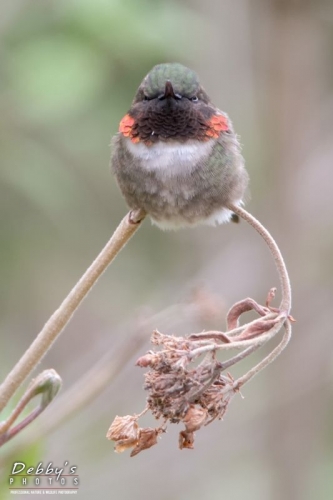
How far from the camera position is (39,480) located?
8.36ft

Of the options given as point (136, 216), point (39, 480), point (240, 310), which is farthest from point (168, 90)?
point (39, 480)

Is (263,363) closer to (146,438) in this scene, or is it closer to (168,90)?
(146,438)

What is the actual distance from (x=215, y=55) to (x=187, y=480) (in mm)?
2784

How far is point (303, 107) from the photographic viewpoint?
449 centimetres

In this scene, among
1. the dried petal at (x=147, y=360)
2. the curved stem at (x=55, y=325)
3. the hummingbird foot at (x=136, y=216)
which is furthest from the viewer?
the hummingbird foot at (x=136, y=216)

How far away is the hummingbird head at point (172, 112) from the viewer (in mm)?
2664

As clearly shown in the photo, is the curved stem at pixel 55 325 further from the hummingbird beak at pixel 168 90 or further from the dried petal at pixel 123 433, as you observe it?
the hummingbird beak at pixel 168 90

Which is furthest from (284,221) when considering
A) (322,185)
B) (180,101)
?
(180,101)

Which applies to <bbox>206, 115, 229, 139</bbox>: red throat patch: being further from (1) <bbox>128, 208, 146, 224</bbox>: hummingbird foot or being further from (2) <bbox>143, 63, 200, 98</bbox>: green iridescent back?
(1) <bbox>128, 208, 146, 224</bbox>: hummingbird foot

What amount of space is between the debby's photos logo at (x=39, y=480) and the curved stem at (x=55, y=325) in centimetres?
47

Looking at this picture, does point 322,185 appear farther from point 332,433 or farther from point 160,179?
point 160,179

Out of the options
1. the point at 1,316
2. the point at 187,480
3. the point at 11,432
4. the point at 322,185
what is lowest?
the point at 11,432

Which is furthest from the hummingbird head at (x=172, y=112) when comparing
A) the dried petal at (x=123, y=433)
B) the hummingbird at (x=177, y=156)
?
the dried petal at (x=123, y=433)

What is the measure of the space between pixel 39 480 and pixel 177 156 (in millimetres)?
1188
